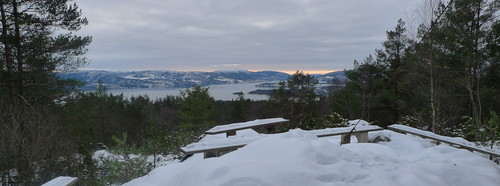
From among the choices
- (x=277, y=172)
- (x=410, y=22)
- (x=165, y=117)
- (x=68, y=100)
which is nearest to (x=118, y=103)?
(x=165, y=117)

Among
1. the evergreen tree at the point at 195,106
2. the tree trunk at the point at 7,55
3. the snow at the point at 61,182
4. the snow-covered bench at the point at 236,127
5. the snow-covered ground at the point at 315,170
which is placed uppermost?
the tree trunk at the point at 7,55

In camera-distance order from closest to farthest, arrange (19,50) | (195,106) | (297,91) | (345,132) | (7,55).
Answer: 1. (345,132)
2. (7,55)
3. (19,50)
4. (195,106)
5. (297,91)

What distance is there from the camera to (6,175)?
7.79 m

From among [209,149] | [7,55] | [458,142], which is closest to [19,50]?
[7,55]

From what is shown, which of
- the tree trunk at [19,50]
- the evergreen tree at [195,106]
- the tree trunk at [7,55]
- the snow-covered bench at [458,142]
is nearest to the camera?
the snow-covered bench at [458,142]

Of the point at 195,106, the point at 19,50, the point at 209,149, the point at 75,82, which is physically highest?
the point at 19,50

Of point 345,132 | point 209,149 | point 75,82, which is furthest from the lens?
point 75,82

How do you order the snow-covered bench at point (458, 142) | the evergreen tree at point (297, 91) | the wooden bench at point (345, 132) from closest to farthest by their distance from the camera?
the snow-covered bench at point (458, 142) < the wooden bench at point (345, 132) < the evergreen tree at point (297, 91)

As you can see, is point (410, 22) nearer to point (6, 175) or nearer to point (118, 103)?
point (6, 175)

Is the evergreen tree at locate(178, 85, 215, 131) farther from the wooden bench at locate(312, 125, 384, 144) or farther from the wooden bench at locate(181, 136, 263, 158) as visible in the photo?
the wooden bench at locate(181, 136, 263, 158)

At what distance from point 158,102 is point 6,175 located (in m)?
37.9

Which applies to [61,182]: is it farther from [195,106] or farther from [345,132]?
[195,106]

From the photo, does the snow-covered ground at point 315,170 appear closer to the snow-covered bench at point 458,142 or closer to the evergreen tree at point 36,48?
the snow-covered bench at point 458,142

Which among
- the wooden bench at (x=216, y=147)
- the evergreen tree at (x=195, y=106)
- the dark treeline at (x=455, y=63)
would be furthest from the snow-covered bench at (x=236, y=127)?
the evergreen tree at (x=195, y=106)
